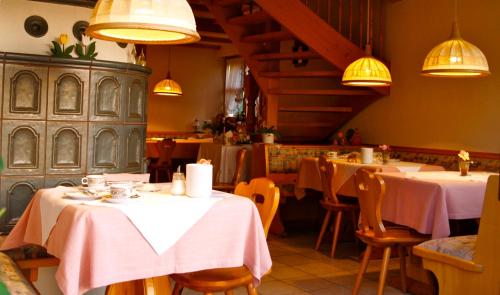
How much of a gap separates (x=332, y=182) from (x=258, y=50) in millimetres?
2729

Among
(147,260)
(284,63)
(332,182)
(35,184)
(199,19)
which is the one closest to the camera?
(147,260)

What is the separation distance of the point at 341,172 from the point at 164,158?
421cm

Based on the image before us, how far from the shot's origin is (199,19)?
10562 mm

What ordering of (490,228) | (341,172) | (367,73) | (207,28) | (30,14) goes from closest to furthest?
1. (490,228)
2. (30,14)
3. (341,172)
4. (367,73)
5. (207,28)

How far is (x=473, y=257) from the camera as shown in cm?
287

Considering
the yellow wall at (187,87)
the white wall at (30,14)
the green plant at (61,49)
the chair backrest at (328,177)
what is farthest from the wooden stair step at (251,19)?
the yellow wall at (187,87)

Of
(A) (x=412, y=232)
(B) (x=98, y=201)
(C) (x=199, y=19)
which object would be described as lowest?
(A) (x=412, y=232)

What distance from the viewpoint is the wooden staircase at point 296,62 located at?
21.6ft

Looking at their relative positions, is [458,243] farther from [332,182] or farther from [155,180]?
[155,180]

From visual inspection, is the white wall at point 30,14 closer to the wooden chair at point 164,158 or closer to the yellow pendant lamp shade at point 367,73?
the yellow pendant lamp shade at point 367,73

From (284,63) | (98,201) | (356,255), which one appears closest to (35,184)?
(98,201)

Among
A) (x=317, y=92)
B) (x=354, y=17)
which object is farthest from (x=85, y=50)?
(x=354, y=17)

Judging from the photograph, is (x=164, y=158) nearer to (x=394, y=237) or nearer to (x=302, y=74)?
(x=302, y=74)

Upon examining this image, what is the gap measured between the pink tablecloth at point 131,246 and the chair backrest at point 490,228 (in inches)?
42.3
